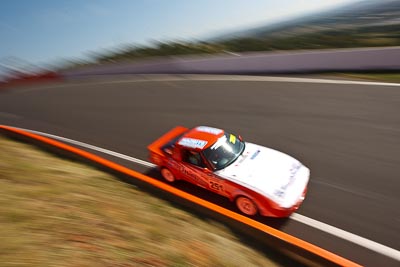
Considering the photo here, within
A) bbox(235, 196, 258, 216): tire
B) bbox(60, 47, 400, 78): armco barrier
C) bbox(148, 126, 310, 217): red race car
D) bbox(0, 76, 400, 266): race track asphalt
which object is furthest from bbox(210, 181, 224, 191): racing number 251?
bbox(60, 47, 400, 78): armco barrier

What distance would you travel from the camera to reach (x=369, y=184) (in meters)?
6.47

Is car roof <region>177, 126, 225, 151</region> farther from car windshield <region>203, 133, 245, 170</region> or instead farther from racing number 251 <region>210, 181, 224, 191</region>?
racing number 251 <region>210, 181, 224, 191</region>

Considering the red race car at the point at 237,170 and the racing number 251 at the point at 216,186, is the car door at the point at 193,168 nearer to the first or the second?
the red race car at the point at 237,170

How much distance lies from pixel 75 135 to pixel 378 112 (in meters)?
9.98

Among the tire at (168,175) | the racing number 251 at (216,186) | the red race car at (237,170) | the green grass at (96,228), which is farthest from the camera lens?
the tire at (168,175)

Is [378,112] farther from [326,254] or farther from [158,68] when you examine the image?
[158,68]

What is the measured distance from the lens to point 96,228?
4.48 metres

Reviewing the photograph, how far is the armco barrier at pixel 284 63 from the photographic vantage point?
13.1m

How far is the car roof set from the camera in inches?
264

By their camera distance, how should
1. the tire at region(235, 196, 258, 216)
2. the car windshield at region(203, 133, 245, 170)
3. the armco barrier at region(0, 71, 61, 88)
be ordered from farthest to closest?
the armco barrier at region(0, 71, 61, 88)
the car windshield at region(203, 133, 245, 170)
the tire at region(235, 196, 258, 216)

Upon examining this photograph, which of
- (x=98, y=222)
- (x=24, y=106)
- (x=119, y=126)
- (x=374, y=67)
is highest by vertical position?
(x=374, y=67)

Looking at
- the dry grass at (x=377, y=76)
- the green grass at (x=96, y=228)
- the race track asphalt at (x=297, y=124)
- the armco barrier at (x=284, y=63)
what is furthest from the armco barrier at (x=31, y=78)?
the dry grass at (x=377, y=76)

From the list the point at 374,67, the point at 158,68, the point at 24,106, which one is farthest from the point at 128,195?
the point at 158,68

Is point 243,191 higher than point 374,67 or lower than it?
lower
